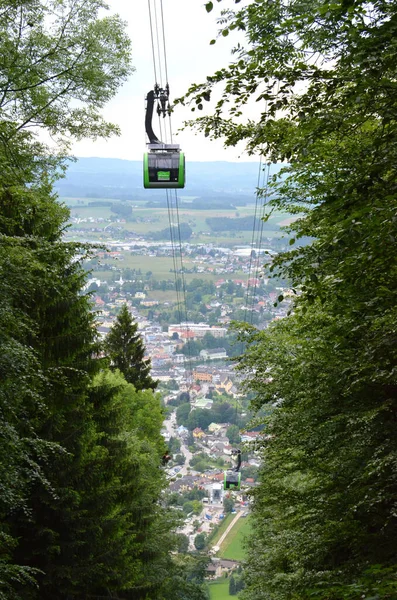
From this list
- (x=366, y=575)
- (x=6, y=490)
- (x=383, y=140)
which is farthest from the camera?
(x=6, y=490)

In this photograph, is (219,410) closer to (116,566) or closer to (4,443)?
(116,566)

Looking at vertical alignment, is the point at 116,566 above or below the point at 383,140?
below

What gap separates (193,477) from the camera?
69250mm

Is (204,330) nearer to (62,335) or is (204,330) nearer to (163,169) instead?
(163,169)

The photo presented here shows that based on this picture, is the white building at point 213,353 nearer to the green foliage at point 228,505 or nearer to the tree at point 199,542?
the green foliage at point 228,505

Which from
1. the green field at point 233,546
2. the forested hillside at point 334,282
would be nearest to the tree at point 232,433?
the green field at point 233,546

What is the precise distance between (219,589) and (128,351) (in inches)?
753

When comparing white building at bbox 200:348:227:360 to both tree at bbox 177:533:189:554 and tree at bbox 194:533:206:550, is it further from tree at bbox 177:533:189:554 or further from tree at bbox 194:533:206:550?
tree at bbox 177:533:189:554

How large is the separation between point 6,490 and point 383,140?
5.84m

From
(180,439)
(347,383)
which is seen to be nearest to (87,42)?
(347,383)

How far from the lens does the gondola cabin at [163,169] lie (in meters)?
14.8

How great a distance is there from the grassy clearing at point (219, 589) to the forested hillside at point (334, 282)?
32645 millimetres

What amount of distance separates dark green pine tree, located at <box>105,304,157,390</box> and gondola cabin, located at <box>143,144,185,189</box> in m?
20.0

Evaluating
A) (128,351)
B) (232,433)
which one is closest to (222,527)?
(232,433)
